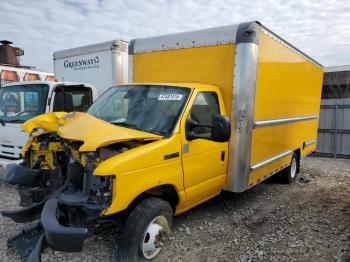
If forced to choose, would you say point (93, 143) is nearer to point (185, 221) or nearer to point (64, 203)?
point (64, 203)

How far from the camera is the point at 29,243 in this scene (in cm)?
390

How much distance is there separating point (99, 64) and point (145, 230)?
580cm

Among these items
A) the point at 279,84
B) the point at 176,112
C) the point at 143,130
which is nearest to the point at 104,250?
the point at 143,130

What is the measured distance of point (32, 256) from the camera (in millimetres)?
3551

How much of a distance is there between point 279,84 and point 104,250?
414cm

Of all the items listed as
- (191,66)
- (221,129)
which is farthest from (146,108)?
(191,66)

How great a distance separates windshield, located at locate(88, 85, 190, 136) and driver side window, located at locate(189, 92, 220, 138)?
0.21 meters

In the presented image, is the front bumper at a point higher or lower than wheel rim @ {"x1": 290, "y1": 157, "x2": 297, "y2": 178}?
higher

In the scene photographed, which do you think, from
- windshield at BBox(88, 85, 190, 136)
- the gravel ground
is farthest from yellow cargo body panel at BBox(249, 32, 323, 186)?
windshield at BBox(88, 85, 190, 136)

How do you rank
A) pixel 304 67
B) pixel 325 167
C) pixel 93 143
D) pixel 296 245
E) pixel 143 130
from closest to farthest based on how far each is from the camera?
pixel 93 143, pixel 143 130, pixel 296 245, pixel 304 67, pixel 325 167

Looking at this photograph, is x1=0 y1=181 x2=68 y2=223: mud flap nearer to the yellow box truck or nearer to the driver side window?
the yellow box truck

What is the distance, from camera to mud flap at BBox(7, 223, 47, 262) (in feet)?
11.8

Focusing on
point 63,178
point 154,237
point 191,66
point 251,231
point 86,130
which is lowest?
point 251,231

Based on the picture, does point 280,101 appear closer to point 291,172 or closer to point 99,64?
point 291,172
